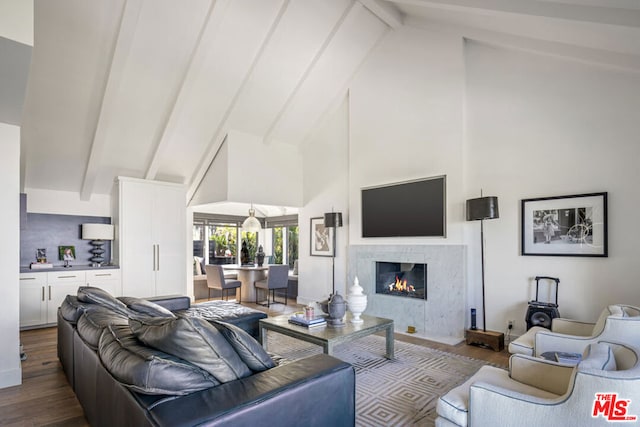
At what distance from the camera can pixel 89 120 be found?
499 centimetres

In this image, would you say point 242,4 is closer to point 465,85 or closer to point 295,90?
point 295,90

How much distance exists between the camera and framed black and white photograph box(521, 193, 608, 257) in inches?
146

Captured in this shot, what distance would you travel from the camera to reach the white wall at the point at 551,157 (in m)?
3.59

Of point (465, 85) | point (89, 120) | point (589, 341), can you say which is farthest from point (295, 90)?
point (589, 341)

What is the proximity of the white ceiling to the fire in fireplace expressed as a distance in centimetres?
305

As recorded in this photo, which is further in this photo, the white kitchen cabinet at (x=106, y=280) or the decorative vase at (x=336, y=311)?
the white kitchen cabinet at (x=106, y=280)

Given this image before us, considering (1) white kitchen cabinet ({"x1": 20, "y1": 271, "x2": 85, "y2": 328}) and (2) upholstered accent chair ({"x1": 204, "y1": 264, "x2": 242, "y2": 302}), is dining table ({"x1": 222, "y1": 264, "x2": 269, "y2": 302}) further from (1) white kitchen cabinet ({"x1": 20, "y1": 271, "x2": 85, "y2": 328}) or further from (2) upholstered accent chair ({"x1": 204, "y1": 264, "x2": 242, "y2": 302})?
(1) white kitchen cabinet ({"x1": 20, "y1": 271, "x2": 85, "y2": 328})

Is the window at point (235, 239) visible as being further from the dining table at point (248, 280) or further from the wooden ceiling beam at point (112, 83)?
the wooden ceiling beam at point (112, 83)

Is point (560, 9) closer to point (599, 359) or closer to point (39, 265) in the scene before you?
point (599, 359)

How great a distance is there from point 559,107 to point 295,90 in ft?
12.4

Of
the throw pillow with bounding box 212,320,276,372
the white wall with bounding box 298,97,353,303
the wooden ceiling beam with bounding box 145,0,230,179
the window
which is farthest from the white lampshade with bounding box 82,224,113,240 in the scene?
the throw pillow with bounding box 212,320,276,372

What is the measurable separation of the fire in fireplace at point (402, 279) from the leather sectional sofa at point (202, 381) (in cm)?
355

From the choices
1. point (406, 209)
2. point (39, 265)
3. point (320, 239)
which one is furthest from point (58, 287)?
point (406, 209)

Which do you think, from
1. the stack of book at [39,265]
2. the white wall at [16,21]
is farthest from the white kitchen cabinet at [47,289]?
the white wall at [16,21]
